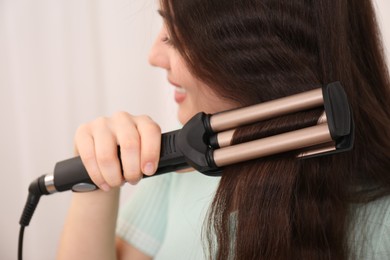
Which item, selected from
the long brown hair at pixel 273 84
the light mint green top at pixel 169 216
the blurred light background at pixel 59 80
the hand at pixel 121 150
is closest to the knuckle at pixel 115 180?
the hand at pixel 121 150

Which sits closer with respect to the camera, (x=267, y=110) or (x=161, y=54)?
(x=267, y=110)

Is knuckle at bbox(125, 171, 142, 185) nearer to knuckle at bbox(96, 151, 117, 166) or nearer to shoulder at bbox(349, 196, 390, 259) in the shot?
knuckle at bbox(96, 151, 117, 166)

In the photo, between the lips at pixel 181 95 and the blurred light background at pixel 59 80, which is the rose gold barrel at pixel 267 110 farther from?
the blurred light background at pixel 59 80

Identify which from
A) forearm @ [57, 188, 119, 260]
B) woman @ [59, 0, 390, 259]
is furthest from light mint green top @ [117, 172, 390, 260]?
woman @ [59, 0, 390, 259]

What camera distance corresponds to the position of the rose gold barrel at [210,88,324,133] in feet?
1.31

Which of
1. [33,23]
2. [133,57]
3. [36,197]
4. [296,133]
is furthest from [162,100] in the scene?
[296,133]

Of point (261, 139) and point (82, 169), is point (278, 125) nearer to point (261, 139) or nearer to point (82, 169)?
point (261, 139)

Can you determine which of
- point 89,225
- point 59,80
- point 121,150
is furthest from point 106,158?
point 59,80

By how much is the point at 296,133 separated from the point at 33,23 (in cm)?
Result: 83

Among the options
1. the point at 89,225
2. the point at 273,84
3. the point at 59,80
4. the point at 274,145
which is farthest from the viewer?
the point at 59,80

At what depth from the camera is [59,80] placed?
3.55 feet

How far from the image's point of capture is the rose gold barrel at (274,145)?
388mm

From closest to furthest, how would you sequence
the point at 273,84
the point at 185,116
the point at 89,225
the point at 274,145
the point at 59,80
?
the point at 274,145, the point at 273,84, the point at 185,116, the point at 89,225, the point at 59,80

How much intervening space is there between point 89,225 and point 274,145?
1.41 ft
